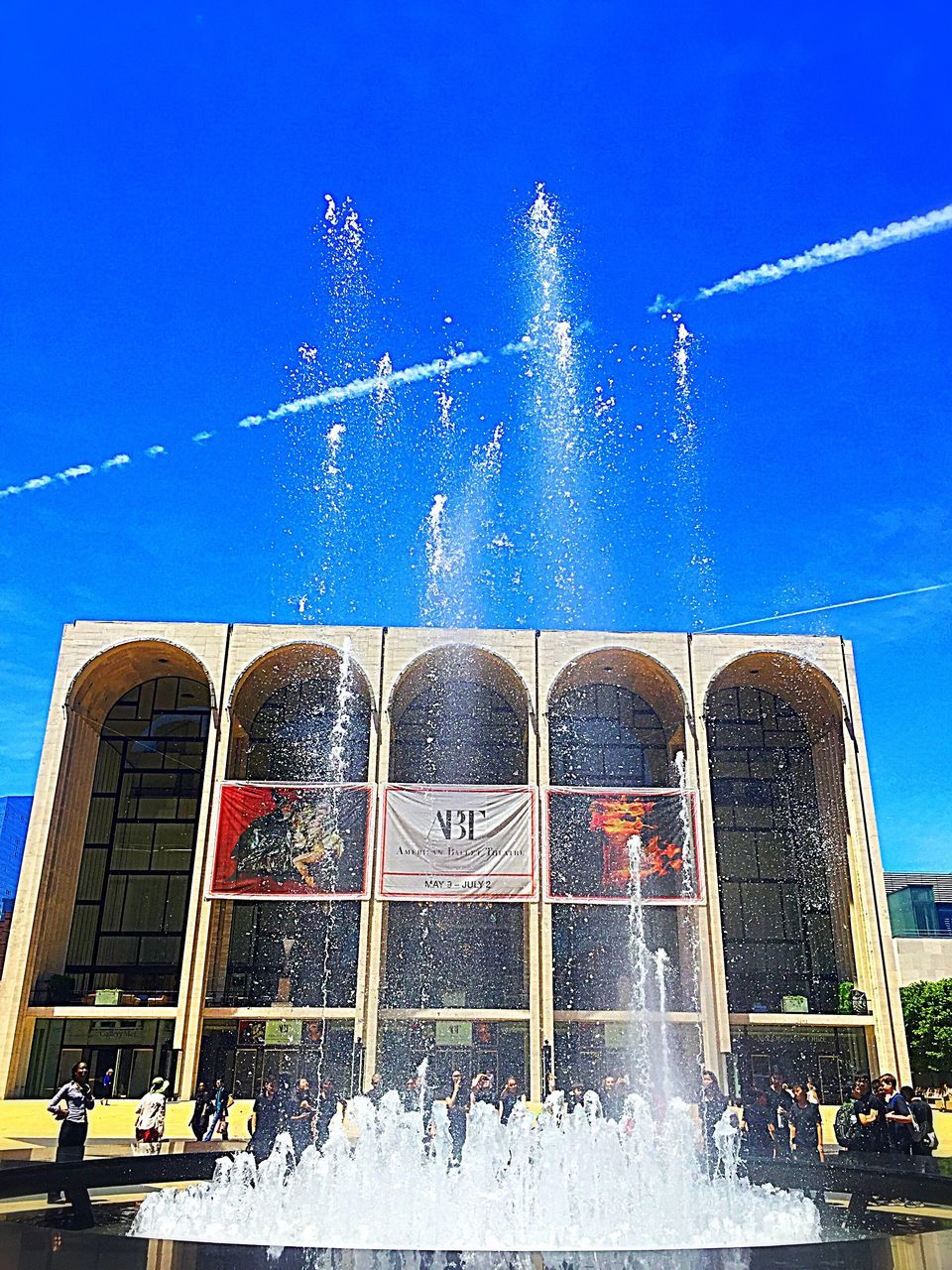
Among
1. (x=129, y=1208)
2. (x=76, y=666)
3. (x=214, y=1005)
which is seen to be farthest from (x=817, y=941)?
(x=129, y=1208)

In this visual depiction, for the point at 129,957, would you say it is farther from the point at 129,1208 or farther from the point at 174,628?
the point at 129,1208

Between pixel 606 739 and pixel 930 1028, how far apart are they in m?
13.9

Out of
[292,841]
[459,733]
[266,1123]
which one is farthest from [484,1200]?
[459,733]

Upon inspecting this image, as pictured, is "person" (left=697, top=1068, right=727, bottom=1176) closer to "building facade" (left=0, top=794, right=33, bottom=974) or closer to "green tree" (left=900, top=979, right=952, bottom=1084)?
"green tree" (left=900, top=979, right=952, bottom=1084)

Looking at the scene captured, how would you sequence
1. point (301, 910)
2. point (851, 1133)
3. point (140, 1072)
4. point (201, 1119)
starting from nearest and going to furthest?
point (851, 1133), point (201, 1119), point (140, 1072), point (301, 910)

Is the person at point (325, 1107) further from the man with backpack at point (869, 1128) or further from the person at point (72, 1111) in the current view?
the man with backpack at point (869, 1128)

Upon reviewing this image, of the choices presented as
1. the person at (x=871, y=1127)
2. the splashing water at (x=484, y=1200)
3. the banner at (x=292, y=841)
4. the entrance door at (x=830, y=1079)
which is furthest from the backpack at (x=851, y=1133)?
the entrance door at (x=830, y=1079)

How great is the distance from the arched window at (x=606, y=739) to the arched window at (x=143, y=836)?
13.1m

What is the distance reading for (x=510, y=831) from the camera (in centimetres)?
2903

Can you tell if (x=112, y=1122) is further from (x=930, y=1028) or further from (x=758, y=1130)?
(x=930, y=1028)

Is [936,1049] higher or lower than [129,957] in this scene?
lower

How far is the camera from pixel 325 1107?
2333 centimetres

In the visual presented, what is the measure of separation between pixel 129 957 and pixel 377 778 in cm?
1225

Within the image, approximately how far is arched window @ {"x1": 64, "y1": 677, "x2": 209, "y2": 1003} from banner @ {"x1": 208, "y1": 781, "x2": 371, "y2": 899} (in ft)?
26.3
